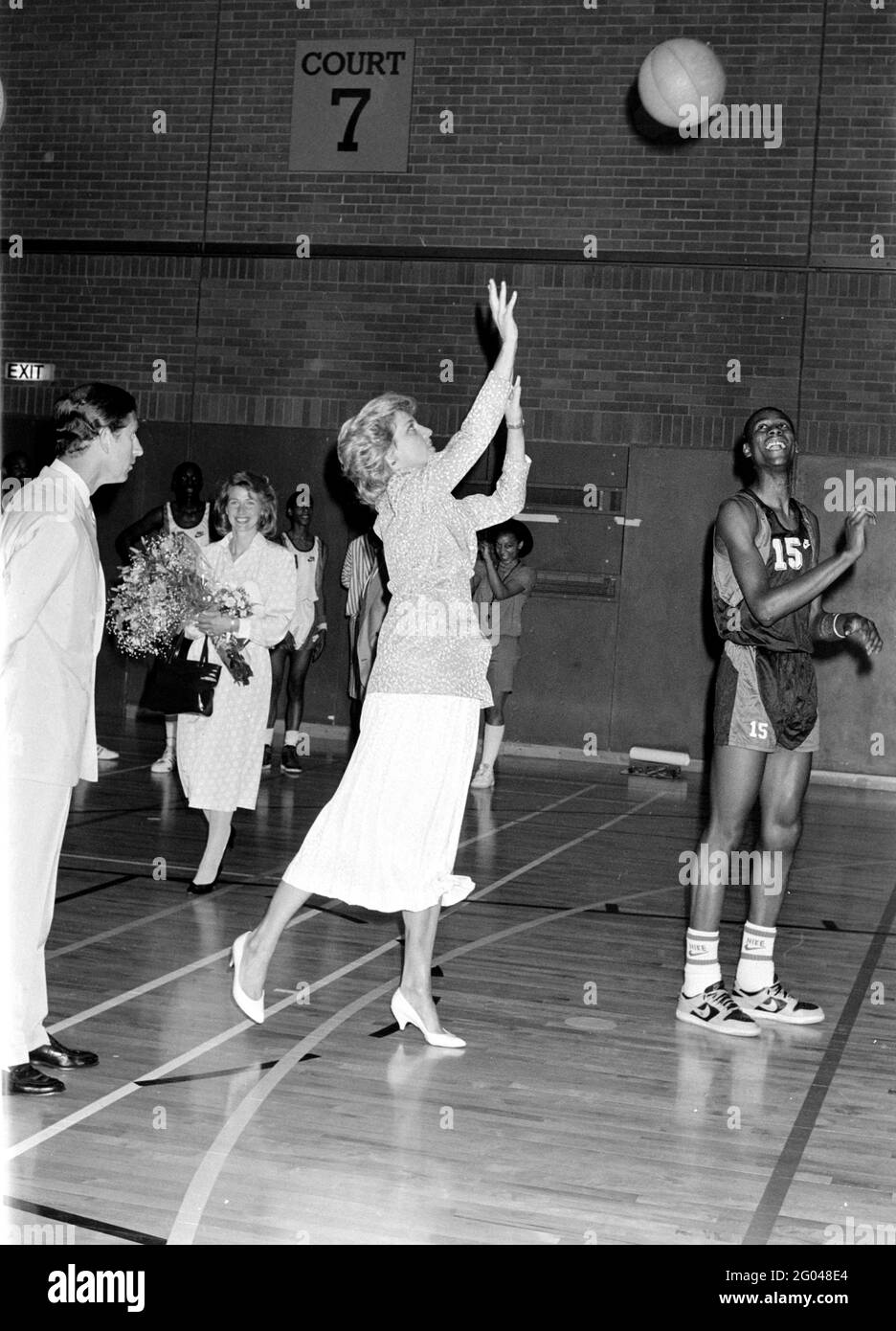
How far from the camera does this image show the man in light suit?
12.9ft

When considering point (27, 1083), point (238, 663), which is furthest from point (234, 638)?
point (27, 1083)

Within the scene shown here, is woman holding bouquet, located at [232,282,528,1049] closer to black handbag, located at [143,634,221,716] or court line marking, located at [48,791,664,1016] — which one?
court line marking, located at [48,791,664,1016]

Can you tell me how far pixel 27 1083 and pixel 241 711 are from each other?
2.69m

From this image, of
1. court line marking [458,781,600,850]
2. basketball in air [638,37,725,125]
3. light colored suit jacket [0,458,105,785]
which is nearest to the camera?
light colored suit jacket [0,458,105,785]

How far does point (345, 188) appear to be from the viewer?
13.2 m

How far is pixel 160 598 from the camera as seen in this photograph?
6.04 meters

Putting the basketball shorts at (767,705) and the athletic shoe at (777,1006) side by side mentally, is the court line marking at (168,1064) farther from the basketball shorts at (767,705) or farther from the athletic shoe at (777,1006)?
the basketball shorts at (767,705)

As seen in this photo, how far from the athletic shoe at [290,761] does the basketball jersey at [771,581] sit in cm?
630

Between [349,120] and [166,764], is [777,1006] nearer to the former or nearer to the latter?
[166,764]

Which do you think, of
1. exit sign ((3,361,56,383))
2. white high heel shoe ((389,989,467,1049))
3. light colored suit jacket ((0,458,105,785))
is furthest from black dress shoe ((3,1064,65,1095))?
exit sign ((3,361,56,383))

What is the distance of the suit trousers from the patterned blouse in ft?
3.32

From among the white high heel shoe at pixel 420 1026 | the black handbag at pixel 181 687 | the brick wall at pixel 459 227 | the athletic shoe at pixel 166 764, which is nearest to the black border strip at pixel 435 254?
the brick wall at pixel 459 227
